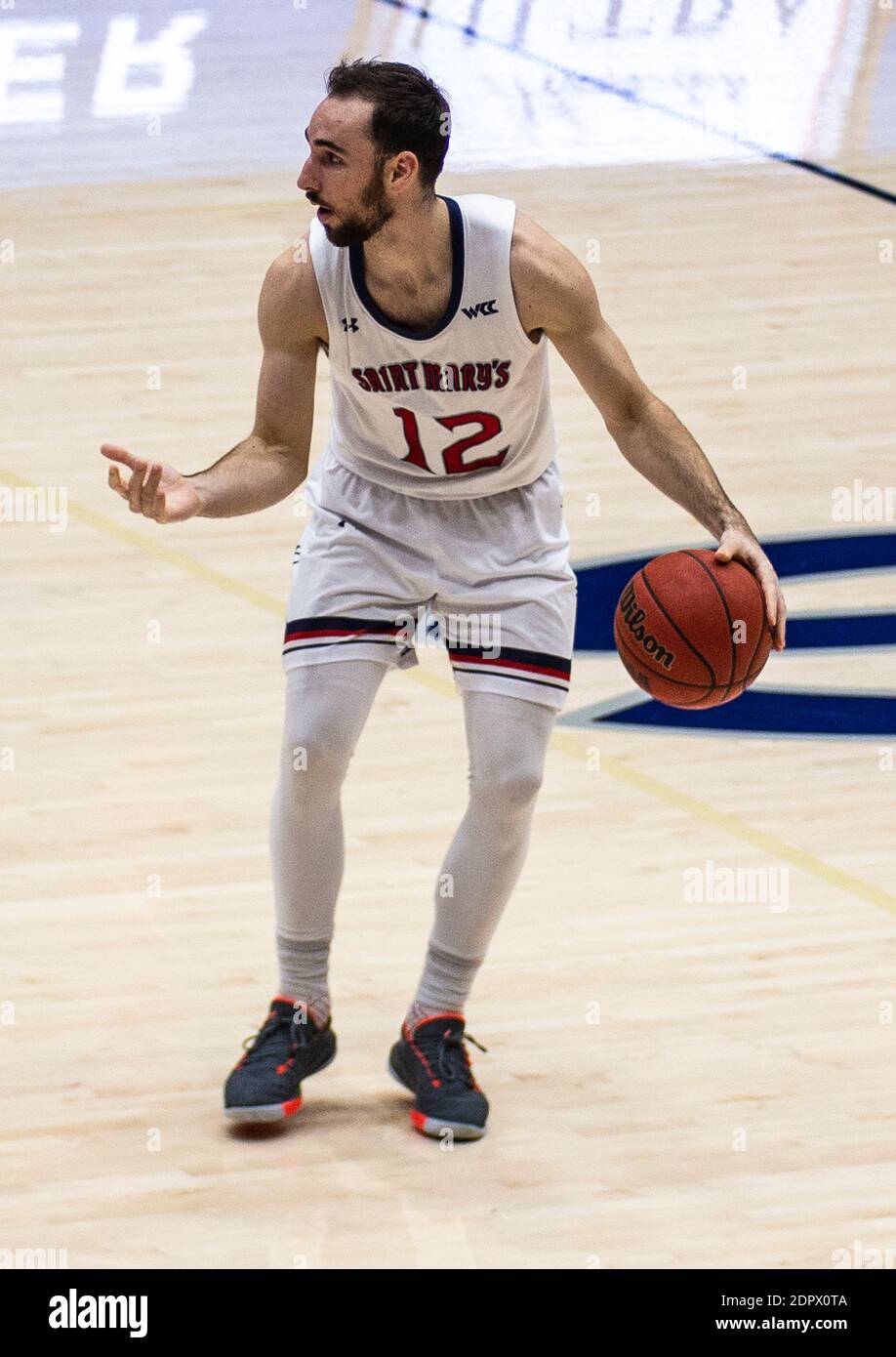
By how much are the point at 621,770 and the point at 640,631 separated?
1.80m

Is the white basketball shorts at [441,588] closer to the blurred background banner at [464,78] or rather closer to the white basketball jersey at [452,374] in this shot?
the white basketball jersey at [452,374]

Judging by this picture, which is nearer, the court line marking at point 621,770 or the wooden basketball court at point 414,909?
the wooden basketball court at point 414,909

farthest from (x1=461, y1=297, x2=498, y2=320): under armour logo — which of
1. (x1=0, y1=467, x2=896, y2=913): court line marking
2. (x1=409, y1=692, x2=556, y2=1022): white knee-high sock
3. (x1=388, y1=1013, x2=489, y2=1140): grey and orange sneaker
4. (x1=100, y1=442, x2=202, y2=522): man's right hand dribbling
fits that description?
(x1=0, y1=467, x2=896, y2=913): court line marking

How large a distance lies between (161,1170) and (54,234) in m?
7.63

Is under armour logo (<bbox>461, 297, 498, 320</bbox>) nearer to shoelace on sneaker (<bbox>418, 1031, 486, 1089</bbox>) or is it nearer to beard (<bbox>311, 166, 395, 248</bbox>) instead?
beard (<bbox>311, 166, 395, 248</bbox>)

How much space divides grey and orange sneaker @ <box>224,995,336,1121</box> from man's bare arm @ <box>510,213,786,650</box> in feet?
3.96

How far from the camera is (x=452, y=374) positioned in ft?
15.2

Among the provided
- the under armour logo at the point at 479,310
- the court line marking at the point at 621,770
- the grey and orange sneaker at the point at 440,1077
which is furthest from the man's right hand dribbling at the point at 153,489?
the court line marking at the point at 621,770

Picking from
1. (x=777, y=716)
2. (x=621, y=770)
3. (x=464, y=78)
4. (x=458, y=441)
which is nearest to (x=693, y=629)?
(x=458, y=441)

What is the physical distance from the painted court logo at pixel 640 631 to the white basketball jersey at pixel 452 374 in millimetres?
329

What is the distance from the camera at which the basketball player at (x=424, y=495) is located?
4.59 metres
